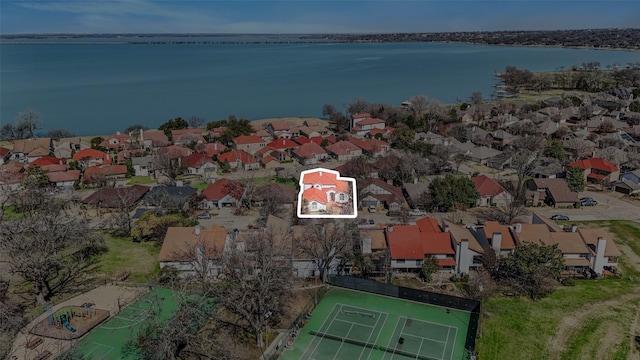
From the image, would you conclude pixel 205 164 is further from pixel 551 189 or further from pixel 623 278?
pixel 623 278

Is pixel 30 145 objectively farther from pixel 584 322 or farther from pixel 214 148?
pixel 584 322

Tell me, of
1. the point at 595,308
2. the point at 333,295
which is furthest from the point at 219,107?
the point at 595,308

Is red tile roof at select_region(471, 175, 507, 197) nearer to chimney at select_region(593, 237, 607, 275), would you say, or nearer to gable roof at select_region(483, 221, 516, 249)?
gable roof at select_region(483, 221, 516, 249)

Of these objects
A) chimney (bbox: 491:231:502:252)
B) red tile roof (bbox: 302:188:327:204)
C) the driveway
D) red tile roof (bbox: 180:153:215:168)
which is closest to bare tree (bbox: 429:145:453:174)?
the driveway

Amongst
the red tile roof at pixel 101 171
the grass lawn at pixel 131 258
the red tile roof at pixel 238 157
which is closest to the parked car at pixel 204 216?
the grass lawn at pixel 131 258

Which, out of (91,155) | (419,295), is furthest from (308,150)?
(419,295)
